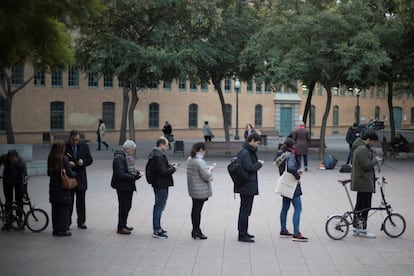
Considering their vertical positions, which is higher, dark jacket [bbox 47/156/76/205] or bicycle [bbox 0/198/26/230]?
dark jacket [bbox 47/156/76/205]

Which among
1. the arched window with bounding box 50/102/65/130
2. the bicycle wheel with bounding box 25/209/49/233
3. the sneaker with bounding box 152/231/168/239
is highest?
the arched window with bounding box 50/102/65/130

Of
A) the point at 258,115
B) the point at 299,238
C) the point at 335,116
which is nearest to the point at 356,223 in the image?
the point at 299,238

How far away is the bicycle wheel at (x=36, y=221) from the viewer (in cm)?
1016

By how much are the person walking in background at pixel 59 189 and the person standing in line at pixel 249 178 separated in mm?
2815

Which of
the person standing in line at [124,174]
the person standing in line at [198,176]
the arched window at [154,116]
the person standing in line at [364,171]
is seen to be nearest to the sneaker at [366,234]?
the person standing in line at [364,171]

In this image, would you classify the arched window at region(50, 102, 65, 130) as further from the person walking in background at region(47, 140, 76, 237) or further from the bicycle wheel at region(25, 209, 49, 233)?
the person walking in background at region(47, 140, 76, 237)

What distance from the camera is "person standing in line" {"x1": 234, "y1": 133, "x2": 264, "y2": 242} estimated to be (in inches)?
364

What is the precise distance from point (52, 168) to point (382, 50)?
54.0 ft

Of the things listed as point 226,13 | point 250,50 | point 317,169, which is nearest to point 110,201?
point 317,169

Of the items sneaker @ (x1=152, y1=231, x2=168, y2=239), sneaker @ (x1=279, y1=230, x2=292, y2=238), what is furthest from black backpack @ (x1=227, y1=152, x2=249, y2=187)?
sneaker @ (x1=152, y1=231, x2=168, y2=239)

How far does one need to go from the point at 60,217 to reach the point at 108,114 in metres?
33.9

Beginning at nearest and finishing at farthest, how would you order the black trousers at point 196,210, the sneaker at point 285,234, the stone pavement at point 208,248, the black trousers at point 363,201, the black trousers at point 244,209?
the stone pavement at point 208,248 < the black trousers at point 244,209 < the black trousers at point 196,210 < the black trousers at point 363,201 < the sneaker at point 285,234

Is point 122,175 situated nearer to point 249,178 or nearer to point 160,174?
point 160,174

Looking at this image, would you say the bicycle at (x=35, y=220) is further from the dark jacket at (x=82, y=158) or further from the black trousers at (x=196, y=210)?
the black trousers at (x=196, y=210)
